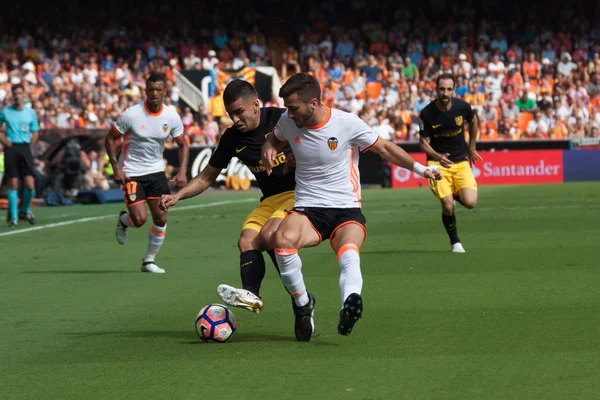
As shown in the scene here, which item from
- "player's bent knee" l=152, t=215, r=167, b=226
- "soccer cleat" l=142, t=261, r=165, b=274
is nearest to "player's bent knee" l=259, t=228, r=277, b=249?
"soccer cleat" l=142, t=261, r=165, b=274

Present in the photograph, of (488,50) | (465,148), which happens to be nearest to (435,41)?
(488,50)

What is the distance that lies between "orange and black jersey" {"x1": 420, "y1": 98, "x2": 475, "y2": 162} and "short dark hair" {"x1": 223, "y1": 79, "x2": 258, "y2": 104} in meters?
6.66

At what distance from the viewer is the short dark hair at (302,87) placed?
24.0ft

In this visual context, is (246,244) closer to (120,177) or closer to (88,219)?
(120,177)

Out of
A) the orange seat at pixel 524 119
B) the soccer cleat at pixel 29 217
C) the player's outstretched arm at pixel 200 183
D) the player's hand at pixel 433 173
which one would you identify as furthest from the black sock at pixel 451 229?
the orange seat at pixel 524 119

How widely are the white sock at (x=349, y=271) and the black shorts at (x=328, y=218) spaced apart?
0.78 ft

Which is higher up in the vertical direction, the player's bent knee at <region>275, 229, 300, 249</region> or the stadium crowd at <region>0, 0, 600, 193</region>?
the stadium crowd at <region>0, 0, 600, 193</region>

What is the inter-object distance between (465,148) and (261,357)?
8526 mm

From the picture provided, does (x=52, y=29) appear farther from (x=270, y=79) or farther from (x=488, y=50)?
(x=488, y=50)

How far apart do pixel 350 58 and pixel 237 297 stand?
3266 cm

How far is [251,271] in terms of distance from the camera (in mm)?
7977

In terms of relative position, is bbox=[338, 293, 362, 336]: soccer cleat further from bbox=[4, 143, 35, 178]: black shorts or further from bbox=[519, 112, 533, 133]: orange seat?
bbox=[519, 112, 533, 133]: orange seat

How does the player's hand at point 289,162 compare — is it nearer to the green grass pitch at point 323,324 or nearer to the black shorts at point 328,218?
the black shorts at point 328,218

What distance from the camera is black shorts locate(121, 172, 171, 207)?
13.0 m
